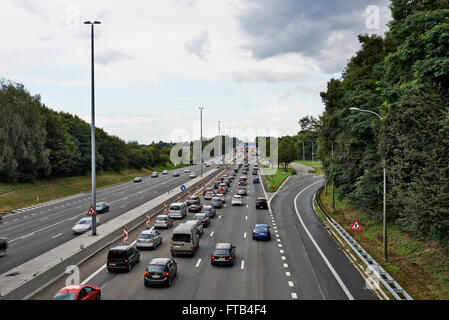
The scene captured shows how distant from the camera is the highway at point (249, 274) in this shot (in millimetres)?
15320

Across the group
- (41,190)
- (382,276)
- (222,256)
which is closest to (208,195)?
(41,190)

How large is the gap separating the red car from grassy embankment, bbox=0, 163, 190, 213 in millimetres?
38231

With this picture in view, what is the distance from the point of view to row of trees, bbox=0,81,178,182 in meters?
59.2

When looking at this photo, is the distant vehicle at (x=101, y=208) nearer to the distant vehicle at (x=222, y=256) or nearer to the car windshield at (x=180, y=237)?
the car windshield at (x=180, y=237)

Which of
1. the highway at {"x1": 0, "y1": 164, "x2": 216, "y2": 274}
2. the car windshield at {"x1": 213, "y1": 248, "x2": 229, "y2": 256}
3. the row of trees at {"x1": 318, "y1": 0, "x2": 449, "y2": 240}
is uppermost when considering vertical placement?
the row of trees at {"x1": 318, "y1": 0, "x2": 449, "y2": 240}

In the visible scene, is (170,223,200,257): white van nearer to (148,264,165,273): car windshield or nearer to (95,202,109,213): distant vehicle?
(148,264,165,273): car windshield

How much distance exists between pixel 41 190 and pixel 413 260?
58837mm

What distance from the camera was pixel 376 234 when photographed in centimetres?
2878

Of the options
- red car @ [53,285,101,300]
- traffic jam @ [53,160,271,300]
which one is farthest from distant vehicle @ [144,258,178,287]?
red car @ [53,285,101,300]

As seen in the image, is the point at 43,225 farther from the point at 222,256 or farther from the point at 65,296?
the point at 65,296

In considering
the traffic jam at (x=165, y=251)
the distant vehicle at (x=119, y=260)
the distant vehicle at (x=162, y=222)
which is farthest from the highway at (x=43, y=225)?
the distant vehicle at (x=162, y=222)

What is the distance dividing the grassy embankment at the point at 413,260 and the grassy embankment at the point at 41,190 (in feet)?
144

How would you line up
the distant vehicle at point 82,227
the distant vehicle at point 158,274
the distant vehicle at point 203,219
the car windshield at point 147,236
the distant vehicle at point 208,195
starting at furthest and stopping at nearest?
the distant vehicle at point 208,195 < the distant vehicle at point 203,219 < the distant vehicle at point 82,227 < the car windshield at point 147,236 < the distant vehicle at point 158,274

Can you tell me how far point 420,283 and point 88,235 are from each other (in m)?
22.4
